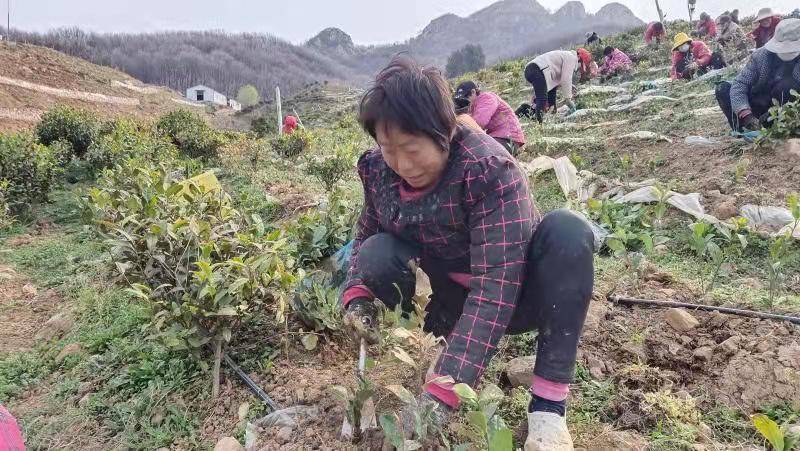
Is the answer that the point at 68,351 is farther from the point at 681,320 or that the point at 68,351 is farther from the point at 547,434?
the point at 681,320

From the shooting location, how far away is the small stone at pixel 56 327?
2.50 m

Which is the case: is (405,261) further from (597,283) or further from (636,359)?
(597,283)

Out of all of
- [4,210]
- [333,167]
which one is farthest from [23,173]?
[333,167]

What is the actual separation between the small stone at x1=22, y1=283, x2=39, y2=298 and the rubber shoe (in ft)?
9.99

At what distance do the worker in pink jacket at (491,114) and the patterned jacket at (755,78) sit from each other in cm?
179

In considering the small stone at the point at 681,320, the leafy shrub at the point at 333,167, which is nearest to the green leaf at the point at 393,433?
the small stone at the point at 681,320

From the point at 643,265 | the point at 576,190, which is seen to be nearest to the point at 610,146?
the point at 576,190

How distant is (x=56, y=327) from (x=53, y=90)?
691 inches

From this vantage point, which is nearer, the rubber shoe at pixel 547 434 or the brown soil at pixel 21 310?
the rubber shoe at pixel 547 434

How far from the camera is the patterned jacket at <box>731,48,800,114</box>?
13.4 ft

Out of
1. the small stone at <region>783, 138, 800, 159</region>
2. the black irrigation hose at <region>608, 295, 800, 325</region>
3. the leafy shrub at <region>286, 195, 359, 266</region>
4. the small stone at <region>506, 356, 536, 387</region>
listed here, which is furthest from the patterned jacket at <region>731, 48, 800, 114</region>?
the small stone at <region>506, 356, 536, 387</region>

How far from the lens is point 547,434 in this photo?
1199mm

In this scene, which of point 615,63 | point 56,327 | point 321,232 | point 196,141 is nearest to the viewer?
point 56,327

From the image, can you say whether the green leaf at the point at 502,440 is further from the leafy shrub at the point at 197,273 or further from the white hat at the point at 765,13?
the white hat at the point at 765,13
